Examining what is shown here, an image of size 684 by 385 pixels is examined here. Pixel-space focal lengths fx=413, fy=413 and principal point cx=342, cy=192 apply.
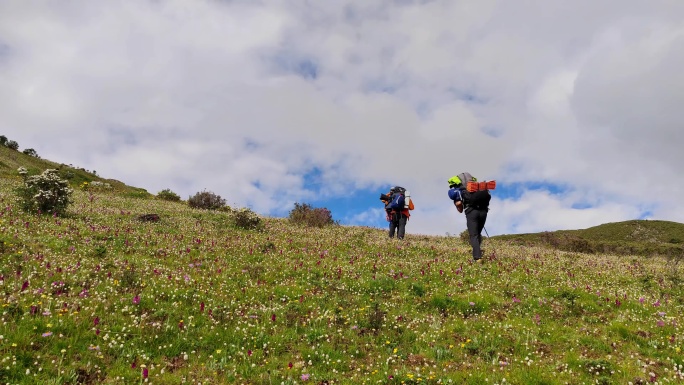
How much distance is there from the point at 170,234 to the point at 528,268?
14488mm

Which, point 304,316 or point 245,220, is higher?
point 245,220

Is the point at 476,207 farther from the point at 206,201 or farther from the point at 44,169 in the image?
the point at 44,169

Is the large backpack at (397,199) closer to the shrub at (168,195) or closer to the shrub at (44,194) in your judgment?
the shrub at (44,194)

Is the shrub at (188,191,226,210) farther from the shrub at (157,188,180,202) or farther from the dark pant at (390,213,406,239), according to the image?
the dark pant at (390,213,406,239)

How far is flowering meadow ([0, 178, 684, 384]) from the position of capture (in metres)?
7.14

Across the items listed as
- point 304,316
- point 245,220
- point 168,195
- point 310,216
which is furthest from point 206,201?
point 304,316

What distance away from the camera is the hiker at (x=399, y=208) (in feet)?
76.6

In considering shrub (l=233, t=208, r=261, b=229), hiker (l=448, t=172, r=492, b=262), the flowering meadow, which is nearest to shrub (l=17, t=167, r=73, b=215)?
the flowering meadow

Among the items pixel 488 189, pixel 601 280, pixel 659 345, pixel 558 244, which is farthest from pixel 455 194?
pixel 558 244

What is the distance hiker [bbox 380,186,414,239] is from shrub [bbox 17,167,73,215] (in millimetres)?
16436

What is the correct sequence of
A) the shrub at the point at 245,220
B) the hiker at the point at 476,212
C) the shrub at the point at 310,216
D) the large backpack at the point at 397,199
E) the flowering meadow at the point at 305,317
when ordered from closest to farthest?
the flowering meadow at the point at 305,317, the hiker at the point at 476,212, the shrub at the point at 245,220, the large backpack at the point at 397,199, the shrub at the point at 310,216

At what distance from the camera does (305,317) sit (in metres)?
9.98

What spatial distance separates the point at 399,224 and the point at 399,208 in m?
0.95

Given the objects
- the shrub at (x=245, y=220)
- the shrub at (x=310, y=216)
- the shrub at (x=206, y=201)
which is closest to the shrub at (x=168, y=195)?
the shrub at (x=206, y=201)
